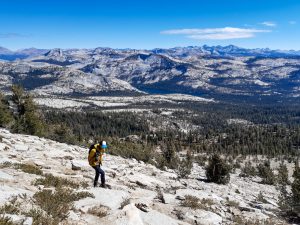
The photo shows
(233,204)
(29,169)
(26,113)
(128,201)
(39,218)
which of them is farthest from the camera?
(26,113)

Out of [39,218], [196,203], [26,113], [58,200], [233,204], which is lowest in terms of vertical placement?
[26,113]

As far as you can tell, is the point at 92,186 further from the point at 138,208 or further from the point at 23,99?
the point at 23,99

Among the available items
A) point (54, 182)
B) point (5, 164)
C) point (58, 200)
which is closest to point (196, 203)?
point (58, 200)

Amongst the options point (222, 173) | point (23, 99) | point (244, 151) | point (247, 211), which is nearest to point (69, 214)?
point (247, 211)

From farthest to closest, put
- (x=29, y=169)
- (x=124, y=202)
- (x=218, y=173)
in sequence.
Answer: (x=218, y=173)
(x=29, y=169)
(x=124, y=202)

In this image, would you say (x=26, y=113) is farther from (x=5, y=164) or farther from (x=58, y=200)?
(x=58, y=200)

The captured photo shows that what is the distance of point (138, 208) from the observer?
21.0 m

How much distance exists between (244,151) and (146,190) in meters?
160

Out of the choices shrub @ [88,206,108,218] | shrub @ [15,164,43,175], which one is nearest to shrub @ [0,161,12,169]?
shrub @ [15,164,43,175]

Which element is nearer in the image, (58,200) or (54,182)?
(58,200)

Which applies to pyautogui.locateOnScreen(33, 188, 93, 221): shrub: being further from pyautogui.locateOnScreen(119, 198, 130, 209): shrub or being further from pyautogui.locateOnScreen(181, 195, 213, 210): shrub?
pyautogui.locateOnScreen(181, 195, 213, 210): shrub

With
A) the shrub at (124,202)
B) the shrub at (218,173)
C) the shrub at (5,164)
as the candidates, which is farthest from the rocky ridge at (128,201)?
the shrub at (218,173)

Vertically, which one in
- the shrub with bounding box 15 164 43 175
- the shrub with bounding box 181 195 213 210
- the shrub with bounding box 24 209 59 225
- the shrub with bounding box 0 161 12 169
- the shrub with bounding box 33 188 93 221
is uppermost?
the shrub with bounding box 24 209 59 225

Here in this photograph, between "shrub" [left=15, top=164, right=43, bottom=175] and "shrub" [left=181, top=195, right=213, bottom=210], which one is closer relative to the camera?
"shrub" [left=181, top=195, right=213, bottom=210]
